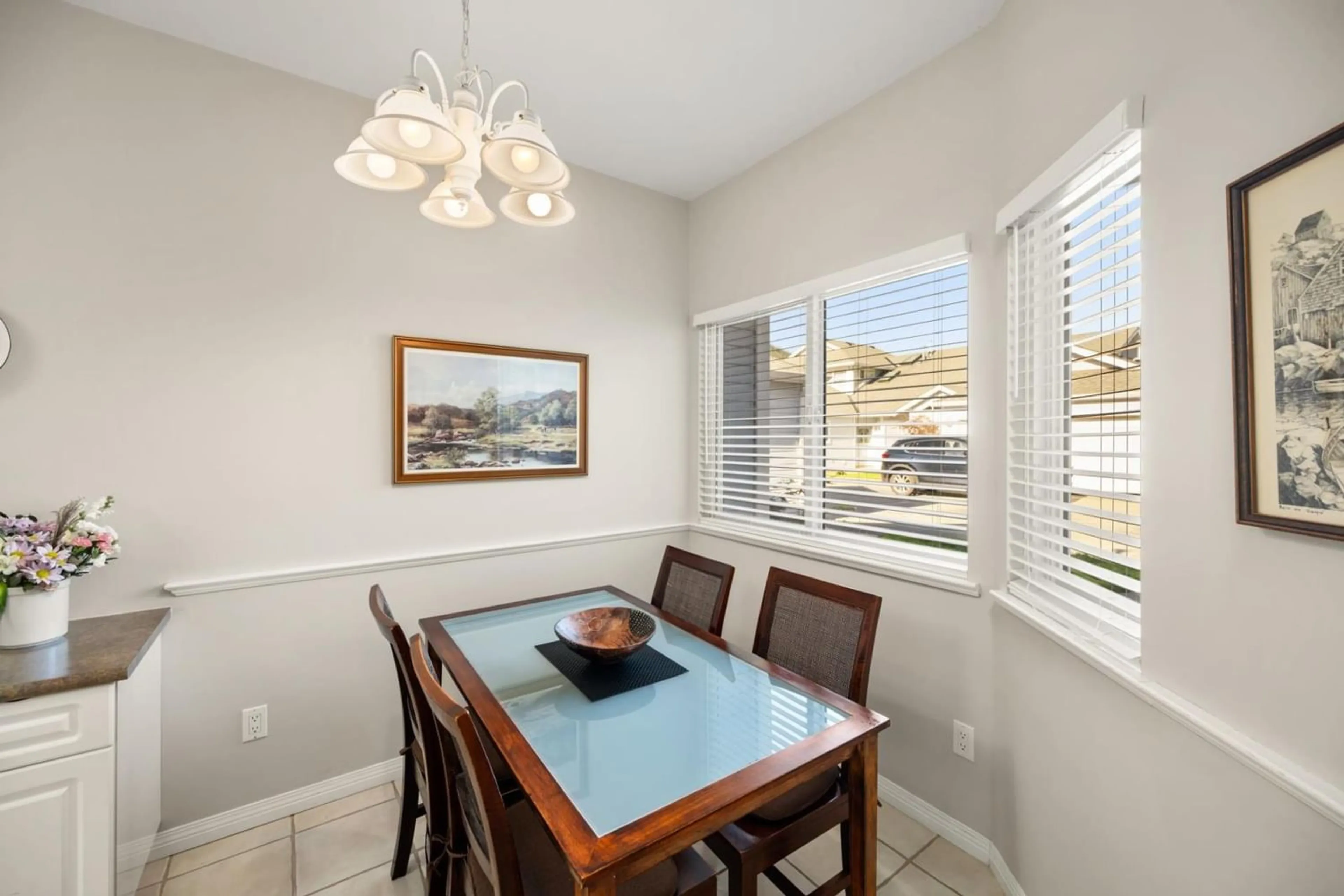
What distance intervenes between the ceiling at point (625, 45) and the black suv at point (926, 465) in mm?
1472

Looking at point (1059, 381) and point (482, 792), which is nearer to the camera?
point (482, 792)

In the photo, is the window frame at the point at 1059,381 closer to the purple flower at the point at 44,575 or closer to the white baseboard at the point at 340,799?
the white baseboard at the point at 340,799

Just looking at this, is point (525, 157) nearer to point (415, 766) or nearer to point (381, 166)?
point (381, 166)

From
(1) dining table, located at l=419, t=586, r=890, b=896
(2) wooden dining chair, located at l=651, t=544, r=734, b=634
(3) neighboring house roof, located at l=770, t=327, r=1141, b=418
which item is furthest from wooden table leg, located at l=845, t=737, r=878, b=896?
(3) neighboring house roof, located at l=770, t=327, r=1141, b=418

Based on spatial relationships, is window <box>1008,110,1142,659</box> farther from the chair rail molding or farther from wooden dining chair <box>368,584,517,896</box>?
the chair rail molding

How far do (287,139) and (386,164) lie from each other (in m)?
1.14

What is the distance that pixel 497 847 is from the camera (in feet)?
3.30

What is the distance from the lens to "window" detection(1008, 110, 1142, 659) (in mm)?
1290

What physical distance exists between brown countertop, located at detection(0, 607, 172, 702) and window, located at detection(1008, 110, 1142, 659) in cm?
261

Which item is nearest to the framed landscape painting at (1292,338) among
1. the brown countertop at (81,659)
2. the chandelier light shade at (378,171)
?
the chandelier light shade at (378,171)

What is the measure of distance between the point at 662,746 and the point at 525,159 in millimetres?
1525

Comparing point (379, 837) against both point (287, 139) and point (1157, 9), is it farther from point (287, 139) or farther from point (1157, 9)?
point (1157, 9)

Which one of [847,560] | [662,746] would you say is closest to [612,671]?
[662,746]

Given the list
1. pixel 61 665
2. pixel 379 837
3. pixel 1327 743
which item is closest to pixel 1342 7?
pixel 1327 743
